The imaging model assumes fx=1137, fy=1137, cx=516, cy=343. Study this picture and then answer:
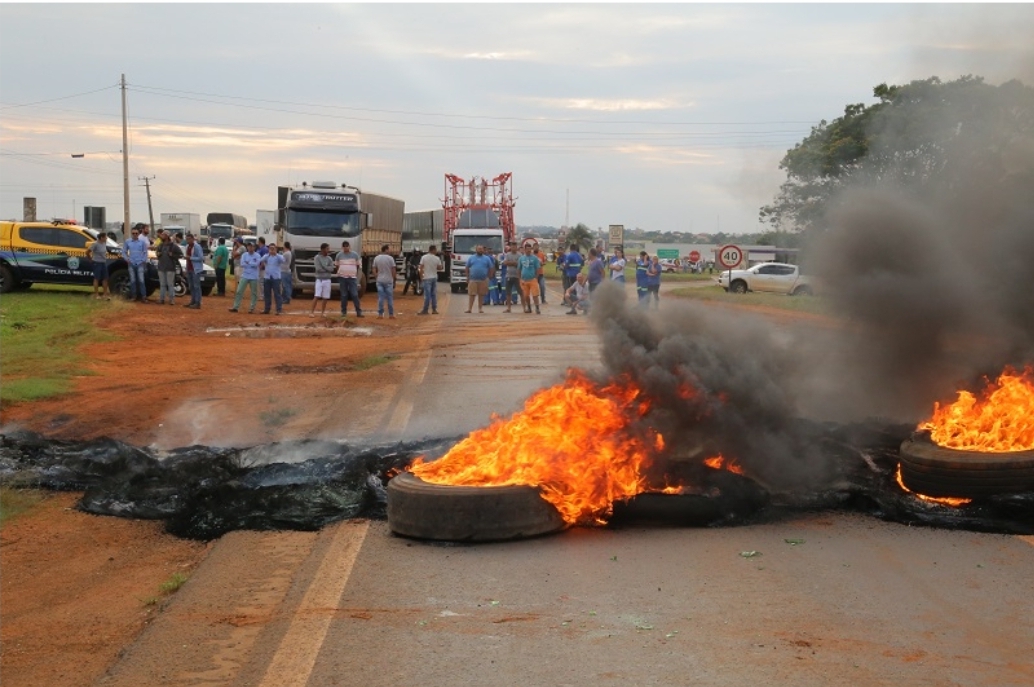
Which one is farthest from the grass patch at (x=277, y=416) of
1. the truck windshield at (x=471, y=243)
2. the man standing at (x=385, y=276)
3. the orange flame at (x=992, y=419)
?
the truck windshield at (x=471, y=243)

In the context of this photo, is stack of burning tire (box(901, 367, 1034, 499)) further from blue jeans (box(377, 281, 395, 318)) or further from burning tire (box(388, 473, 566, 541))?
blue jeans (box(377, 281, 395, 318))

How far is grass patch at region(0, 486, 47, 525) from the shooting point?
914 centimetres

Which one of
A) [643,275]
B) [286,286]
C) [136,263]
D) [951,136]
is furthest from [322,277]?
[951,136]

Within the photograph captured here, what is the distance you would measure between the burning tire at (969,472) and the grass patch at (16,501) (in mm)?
6934

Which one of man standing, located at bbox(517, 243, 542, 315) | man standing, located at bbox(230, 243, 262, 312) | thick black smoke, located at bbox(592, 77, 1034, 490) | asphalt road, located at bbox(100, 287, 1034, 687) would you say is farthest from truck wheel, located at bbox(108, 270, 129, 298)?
asphalt road, located at bbox(100, 287, 1034, 687)

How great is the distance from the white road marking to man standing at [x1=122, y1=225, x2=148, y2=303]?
23.8m

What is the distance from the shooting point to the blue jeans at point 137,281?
30.1 meters

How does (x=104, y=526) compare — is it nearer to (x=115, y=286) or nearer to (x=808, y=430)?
(x=808, y=430)

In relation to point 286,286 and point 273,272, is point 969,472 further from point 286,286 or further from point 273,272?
point 286,286

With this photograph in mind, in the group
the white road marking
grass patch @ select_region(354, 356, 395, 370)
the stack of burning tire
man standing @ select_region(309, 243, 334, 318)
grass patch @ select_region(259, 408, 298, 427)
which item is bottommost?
grass patch @ select_region(259, 408, 298, 427)

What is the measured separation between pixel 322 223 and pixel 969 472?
101 ft

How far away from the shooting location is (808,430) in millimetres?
8844

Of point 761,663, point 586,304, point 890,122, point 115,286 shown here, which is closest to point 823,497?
point 586,304

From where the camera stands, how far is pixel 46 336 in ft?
70.7
